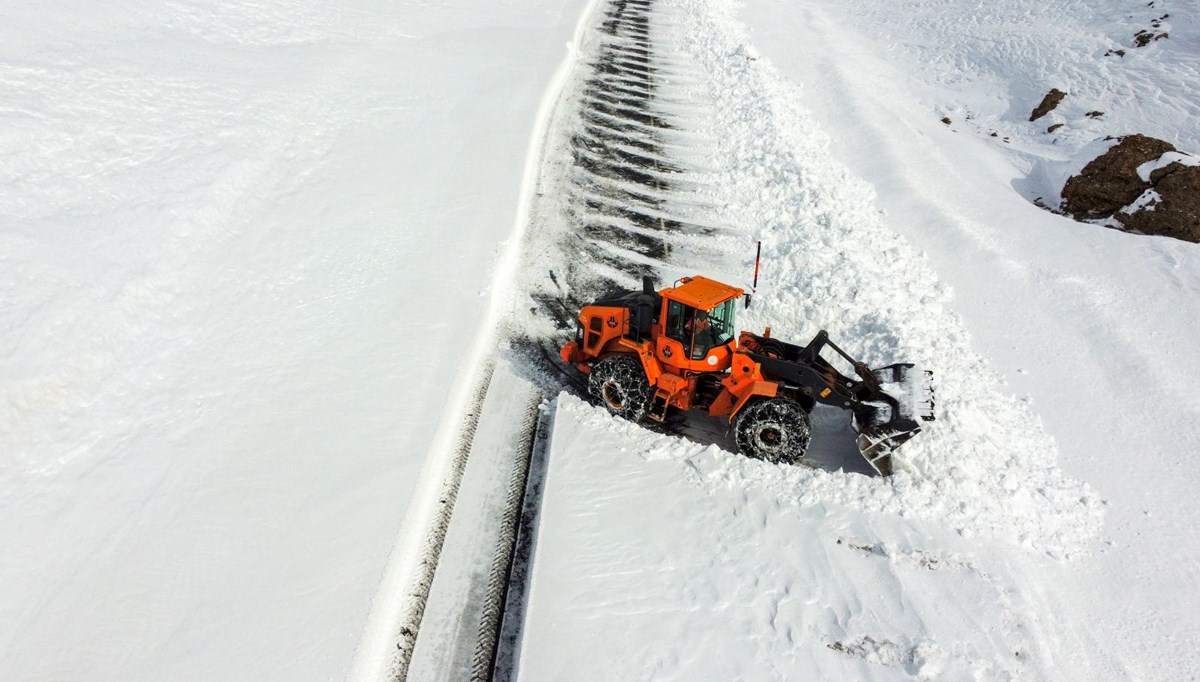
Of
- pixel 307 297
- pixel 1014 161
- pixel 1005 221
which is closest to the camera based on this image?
pixel 307 297

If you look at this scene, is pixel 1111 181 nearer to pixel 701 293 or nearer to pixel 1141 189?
pixel 1141 189

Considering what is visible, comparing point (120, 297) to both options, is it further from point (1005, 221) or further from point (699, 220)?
point (1005, 221)

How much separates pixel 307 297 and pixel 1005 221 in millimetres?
11213

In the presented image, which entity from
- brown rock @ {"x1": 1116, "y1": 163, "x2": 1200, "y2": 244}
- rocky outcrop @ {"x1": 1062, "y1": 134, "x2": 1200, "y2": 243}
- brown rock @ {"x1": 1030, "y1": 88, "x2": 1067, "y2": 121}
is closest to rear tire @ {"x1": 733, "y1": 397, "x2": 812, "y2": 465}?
brown rock @ {"x1": 1116, "y1": 163, "x2": 1200, "y2": 244}

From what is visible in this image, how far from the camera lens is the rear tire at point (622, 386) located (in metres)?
8.68

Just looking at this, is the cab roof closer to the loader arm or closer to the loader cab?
Result: the loader cab

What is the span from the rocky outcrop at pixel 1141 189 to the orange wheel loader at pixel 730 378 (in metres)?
6.65

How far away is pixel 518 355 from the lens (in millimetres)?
10133

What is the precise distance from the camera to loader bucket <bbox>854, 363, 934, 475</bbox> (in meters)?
7.71

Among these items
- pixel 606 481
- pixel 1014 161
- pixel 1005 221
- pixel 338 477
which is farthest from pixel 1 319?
pixel 1014 161

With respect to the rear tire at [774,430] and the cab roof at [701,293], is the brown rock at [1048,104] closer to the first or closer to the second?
the cab roof at [701,293]

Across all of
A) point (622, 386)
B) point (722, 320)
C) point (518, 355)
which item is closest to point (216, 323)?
point (518, 355)

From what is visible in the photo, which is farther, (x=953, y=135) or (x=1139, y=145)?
(x=953, y=135)

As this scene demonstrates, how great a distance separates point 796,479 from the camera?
7.96 m
